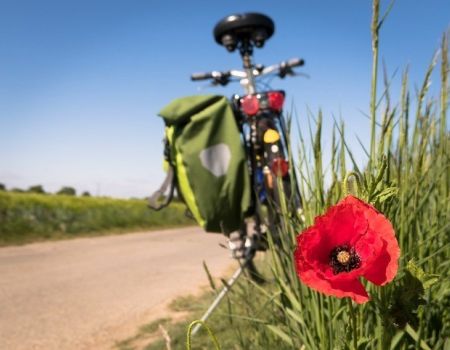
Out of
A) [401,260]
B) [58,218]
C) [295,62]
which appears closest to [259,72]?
[295,62]

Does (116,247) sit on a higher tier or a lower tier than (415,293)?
lower

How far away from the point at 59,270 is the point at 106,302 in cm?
182

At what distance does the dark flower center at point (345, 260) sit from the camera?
0.58 meters

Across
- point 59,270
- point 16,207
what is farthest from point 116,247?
point 16,207

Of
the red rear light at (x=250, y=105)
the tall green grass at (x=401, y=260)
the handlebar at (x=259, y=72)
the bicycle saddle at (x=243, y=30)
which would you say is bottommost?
the tall green grass at (x=401, y=260)

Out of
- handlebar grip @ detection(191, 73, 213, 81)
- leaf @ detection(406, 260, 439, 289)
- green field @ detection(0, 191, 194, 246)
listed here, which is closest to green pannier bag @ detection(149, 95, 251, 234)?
handlebar grip @ detection(191, 73, 213, 81)

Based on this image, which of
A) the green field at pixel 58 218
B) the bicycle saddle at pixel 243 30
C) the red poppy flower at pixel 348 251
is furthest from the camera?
the green field at pixel 58 218

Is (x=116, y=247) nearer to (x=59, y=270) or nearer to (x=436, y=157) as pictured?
(x=59, y=270)

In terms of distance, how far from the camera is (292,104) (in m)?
1.28

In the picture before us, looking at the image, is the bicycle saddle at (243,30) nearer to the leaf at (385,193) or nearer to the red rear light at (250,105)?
the red rear light at (250,105)

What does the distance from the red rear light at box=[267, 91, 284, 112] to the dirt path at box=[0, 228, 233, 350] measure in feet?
5.44

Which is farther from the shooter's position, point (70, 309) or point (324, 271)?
point (70, 309)

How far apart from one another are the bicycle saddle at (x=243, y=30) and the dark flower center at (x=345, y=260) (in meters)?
2.45

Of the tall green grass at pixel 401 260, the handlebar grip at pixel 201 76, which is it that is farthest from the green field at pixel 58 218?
the tall green grass at pixel 401 260
